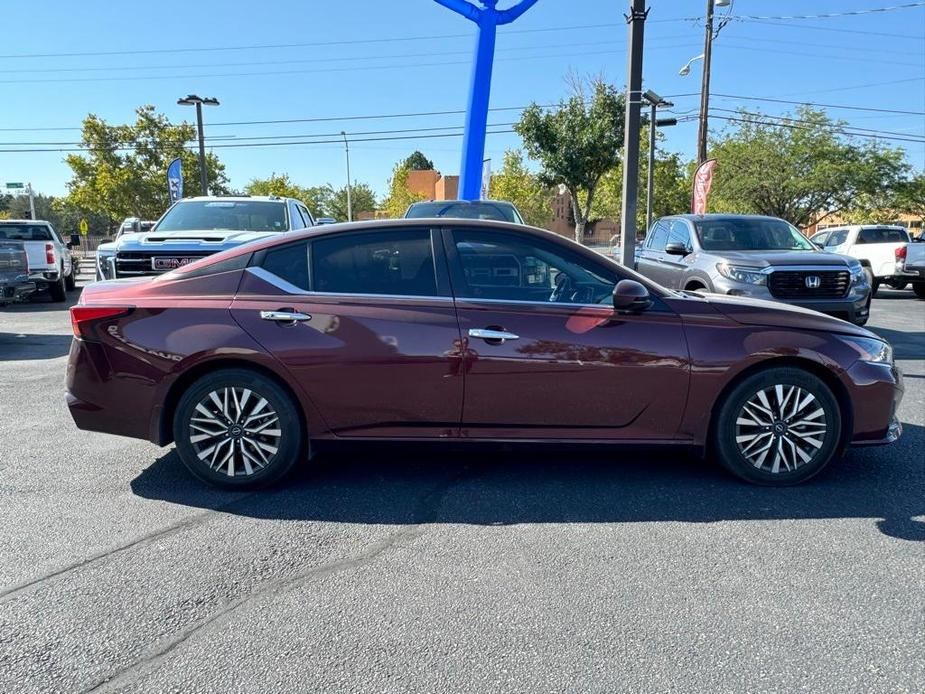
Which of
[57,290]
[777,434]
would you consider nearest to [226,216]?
[777,434]

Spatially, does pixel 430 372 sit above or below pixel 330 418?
above

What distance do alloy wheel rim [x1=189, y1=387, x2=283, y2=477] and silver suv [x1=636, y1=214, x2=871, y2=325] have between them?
20.6 ft

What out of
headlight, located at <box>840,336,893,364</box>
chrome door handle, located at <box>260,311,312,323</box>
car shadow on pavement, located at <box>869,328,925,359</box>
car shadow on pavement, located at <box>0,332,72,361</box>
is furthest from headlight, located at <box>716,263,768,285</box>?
car shadow on pavement, located at <box>0,332,72,361</box>

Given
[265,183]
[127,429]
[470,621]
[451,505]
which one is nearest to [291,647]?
[470,621]

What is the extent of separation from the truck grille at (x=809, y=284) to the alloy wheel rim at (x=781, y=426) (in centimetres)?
452

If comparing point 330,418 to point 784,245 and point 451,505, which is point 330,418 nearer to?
point 451,505

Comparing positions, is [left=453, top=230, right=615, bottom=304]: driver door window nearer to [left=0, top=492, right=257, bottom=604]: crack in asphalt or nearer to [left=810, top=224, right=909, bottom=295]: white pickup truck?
[left=0, top=492, right=257, bottom=604]: crack in asphalt

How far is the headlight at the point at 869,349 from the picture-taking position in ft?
13.3

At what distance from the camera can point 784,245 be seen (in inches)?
369

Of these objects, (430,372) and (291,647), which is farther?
(430,372)

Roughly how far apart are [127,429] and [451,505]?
2016mm

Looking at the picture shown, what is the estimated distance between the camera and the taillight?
397 cm

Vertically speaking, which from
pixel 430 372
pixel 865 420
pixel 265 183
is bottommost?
pixel 865 420

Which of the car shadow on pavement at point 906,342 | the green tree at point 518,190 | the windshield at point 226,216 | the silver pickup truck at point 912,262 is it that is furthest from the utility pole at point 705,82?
the green tree at point 518,190
